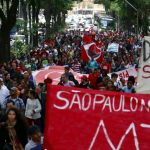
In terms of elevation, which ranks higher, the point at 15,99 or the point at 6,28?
the point at 15,99

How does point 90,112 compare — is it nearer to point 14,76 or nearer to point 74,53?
point 14,76

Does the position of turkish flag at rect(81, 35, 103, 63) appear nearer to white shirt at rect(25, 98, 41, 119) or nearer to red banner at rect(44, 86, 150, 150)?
white shirt at rect(25, 98, 41, 119)

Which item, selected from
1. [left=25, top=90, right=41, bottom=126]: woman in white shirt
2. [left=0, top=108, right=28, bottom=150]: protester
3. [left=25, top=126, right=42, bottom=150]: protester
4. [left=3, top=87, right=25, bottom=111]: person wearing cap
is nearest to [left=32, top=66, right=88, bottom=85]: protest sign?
[left=25, top=90, right=41, bottom=126]: woman in white shirt

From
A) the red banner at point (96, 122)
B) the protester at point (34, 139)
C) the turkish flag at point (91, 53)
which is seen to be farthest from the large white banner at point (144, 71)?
the turkish flag at point (91, 53)

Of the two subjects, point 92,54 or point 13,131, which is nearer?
point 13,131

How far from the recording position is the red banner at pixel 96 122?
6.44 meters

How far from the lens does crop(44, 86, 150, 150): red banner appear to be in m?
6.44

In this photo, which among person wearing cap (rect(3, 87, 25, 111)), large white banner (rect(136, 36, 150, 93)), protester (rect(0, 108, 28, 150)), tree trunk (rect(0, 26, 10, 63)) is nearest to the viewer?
protester (rect(0, 108, 28, 150))

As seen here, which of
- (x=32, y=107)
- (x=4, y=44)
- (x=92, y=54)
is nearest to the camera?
(x=32, y=107)

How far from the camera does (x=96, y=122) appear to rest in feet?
21.3

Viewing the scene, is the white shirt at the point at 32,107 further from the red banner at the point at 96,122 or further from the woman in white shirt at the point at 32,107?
the red banner at the point at 96,122

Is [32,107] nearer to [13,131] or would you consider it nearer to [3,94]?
[3,94]

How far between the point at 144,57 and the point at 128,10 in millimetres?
51668

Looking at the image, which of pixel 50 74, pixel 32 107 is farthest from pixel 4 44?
pixel 32 107
